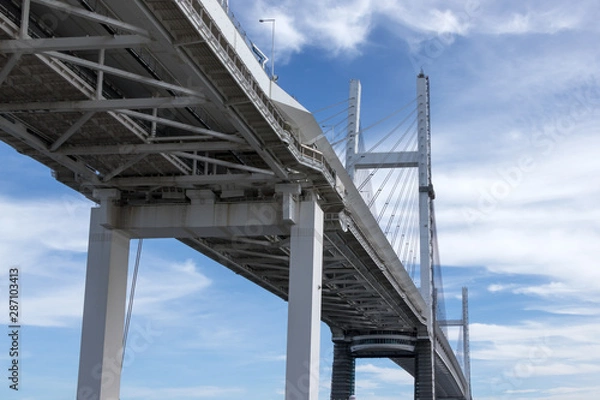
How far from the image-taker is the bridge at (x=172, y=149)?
19.0 meters

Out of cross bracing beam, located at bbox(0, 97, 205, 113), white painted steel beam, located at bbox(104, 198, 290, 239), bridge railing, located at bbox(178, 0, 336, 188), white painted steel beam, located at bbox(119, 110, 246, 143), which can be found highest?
bridge railing, located at bbox(178, 0, 336, 188)

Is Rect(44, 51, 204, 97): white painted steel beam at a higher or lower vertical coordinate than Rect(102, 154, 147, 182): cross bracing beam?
lower

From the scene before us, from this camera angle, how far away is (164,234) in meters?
32.5

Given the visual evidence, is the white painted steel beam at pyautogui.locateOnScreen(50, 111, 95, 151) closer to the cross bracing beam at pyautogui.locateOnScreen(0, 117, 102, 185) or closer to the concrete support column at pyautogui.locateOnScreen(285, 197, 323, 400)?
the cross bracing beam at pyautogui.locateOnScreen(0, 117, 102, 185)

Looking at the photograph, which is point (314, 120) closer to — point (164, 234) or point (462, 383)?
point (164, 234)

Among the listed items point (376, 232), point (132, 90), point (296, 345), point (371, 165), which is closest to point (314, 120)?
point (132, 90)

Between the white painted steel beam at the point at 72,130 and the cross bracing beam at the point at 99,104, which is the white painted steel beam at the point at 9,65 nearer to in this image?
the cross bracing beam at the point at 99,104

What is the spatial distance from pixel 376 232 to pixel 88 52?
22433 mm

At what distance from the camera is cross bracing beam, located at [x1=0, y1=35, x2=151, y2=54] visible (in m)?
18.1

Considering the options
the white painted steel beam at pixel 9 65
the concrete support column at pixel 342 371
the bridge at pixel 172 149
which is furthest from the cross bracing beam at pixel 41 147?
the concrete support column at pixel 342 371

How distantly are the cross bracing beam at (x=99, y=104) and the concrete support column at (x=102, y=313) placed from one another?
8.64 meters

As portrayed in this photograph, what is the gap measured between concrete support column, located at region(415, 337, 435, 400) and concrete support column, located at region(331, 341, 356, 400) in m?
7.53

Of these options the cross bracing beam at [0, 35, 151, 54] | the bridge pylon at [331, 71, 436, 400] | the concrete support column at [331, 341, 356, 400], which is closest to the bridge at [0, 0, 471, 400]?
the cross bracing beam at [0, 35, 151, 54]

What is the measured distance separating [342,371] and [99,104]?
59.7m
